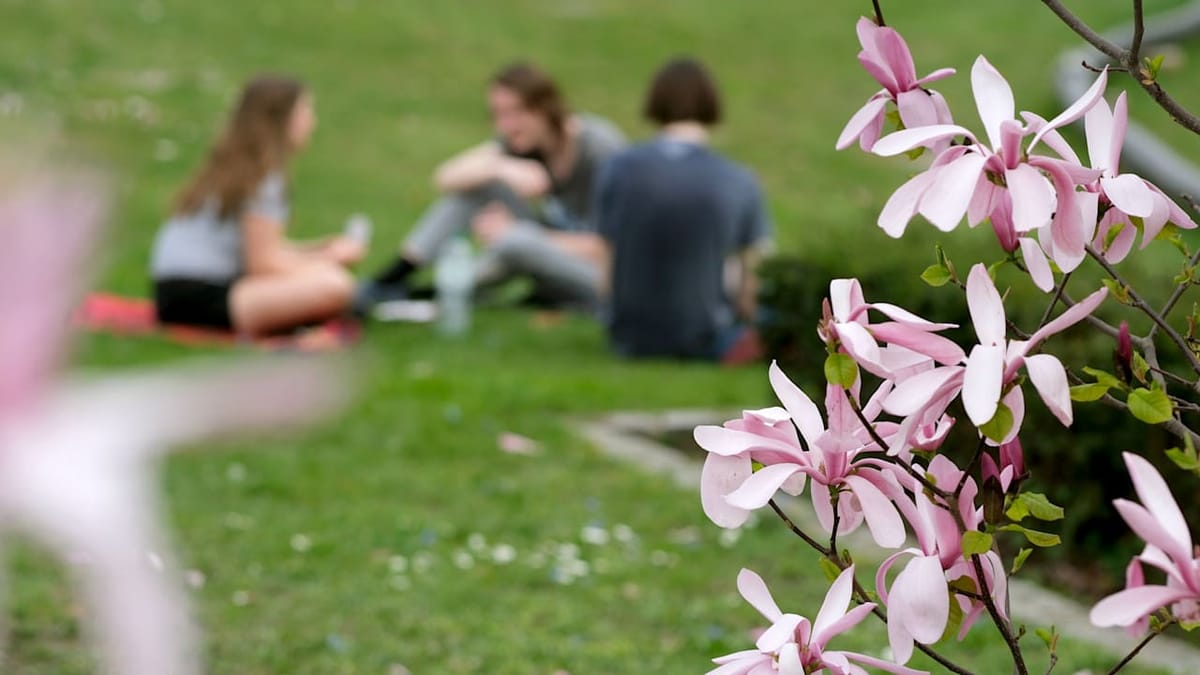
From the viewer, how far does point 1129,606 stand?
91 centimetres

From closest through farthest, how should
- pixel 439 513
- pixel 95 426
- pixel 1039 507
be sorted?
pixel 95 426 < pixel 1039 507 < pixel 439 513

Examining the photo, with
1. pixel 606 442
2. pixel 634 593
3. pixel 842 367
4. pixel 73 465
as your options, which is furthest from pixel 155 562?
pixel 606 442

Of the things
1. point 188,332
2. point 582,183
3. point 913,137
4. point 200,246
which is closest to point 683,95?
point 582,183

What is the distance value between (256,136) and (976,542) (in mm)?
6736

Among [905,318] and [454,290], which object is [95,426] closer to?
[905,318]

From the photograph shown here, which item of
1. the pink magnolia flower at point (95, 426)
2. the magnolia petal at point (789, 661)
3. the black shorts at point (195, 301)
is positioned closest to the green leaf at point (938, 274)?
the magnolia petal at point (789, 661)

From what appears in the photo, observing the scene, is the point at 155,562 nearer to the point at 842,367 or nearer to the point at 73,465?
the point at 73,465

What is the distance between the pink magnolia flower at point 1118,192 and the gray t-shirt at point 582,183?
308 inches

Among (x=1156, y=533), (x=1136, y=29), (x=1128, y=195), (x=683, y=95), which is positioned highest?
(x=1136, y=29)

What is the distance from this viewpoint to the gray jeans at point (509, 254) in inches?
348

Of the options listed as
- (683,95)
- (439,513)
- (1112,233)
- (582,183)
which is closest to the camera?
(1112,233)

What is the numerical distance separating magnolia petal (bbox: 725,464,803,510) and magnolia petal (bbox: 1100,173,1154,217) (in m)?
0.31

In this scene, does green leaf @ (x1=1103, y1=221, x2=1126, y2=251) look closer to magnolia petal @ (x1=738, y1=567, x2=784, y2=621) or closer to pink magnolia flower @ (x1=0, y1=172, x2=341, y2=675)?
magnolia petal @ (x1=738, y1=567, x2=784, y2=621)

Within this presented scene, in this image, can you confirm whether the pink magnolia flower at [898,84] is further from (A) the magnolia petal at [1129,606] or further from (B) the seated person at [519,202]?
(B) the seated person at [519,202]
